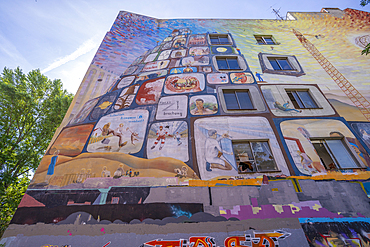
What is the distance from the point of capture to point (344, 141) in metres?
7.08

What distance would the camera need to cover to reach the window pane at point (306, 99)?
27.7 ft

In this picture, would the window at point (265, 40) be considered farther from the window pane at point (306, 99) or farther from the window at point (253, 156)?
the window at point (253, 156)

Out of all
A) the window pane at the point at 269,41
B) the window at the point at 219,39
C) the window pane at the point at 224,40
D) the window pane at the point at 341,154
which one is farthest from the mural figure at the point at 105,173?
the window pane at the point at 269,41

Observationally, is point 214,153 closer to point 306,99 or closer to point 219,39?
point 306,99

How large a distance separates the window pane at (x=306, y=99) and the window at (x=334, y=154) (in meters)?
1.96

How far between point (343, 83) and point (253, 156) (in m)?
6.99

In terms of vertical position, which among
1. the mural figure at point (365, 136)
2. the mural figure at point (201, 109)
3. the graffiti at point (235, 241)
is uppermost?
the mural figure at point (201, 109)

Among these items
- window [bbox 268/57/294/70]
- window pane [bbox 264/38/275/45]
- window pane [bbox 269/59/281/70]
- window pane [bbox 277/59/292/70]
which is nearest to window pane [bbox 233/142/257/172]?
window pane [bbox 269/59/281/70]

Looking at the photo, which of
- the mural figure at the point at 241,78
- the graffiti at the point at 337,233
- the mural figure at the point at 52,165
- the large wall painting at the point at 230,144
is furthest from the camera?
the mural figure at the point at 241,78

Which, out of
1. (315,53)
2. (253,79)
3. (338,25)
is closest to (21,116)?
(253,79)

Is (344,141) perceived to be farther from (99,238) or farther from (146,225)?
(99,238)

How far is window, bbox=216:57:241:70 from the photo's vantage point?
420 inches

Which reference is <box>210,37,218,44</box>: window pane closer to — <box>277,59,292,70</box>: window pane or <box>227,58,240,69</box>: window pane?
<box>227,58,240,69</box>: window pane

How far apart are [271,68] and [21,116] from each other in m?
16.4
